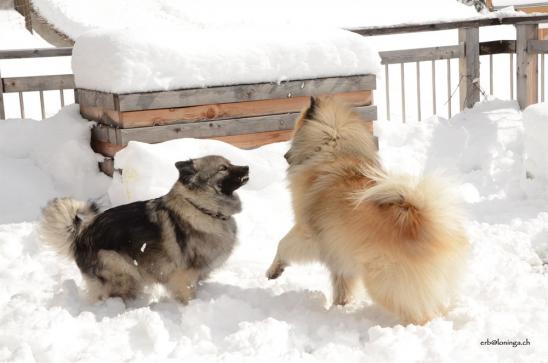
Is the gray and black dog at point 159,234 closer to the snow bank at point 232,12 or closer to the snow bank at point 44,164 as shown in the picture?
the snow bank at point 44,164

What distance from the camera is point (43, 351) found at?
10.7 feet

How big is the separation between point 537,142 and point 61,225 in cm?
430

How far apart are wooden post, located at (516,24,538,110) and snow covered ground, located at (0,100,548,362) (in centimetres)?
196

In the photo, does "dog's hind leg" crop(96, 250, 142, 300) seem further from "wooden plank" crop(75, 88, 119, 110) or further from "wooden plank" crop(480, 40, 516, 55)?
"wooden plank" crop(480, 40, 516, 55)

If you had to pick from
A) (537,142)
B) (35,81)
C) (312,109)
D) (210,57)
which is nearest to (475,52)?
(537,142)

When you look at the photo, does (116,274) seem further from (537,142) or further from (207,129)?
(537,142)

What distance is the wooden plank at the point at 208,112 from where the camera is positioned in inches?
235

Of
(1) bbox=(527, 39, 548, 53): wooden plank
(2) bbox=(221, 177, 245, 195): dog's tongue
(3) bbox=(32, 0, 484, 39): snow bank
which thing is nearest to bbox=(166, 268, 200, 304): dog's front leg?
(2) bbox=(221, 177, 245, 195): dog's tongue

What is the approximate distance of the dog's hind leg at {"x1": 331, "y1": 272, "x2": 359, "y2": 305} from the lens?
4.00 m

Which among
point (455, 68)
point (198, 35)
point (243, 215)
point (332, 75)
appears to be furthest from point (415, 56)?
point (455, 68)

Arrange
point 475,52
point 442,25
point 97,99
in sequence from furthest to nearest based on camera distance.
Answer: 1. point 475,52
2. point 442,25
3. point 97,99

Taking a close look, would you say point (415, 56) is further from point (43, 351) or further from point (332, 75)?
point (43, 351)

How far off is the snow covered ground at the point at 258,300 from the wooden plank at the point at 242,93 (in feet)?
1.36

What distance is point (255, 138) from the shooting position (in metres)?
6.49
